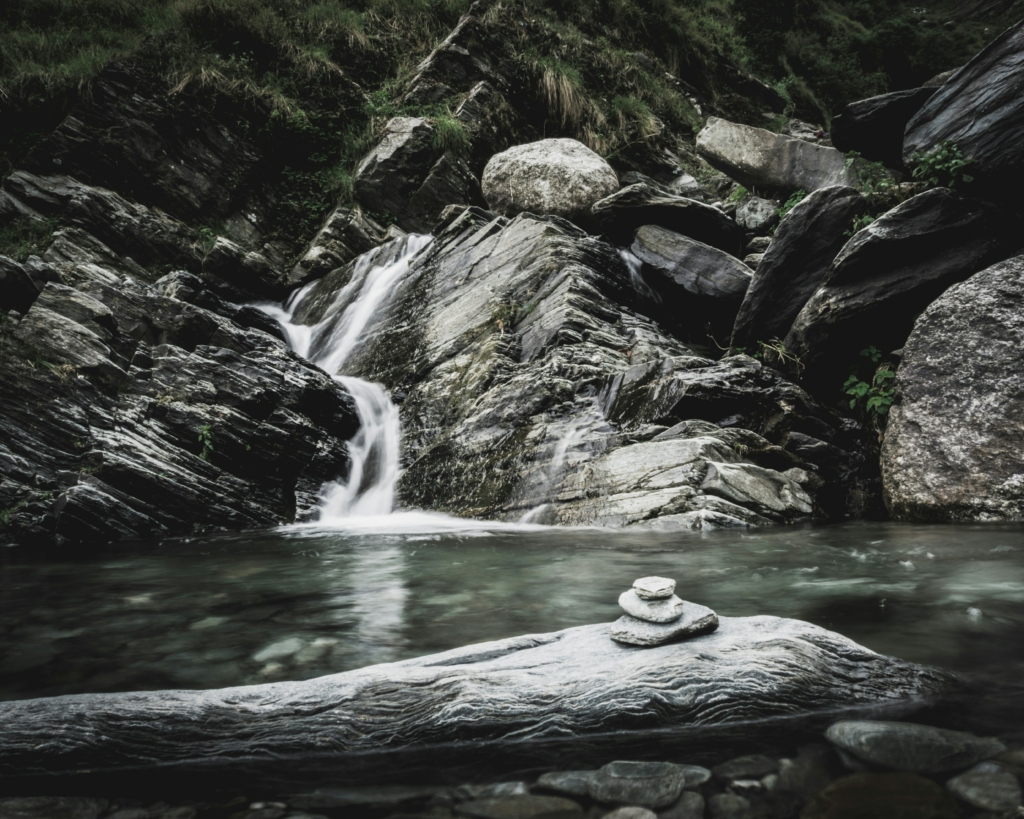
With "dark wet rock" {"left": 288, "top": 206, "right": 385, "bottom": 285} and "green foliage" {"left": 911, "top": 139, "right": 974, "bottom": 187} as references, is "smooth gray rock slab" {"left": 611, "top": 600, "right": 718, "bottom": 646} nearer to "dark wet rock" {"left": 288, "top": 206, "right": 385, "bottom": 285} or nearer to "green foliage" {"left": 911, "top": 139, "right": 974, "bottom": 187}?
"green foliage" {"left": 911, "top": 139, "right": 974, "bottom": 187}

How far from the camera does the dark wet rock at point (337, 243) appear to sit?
13.1 metres

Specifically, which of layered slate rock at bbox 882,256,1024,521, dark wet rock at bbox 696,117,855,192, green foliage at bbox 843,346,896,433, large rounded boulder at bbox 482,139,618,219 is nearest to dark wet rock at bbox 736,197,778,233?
dark wet rock at bbox 696,117,855,192

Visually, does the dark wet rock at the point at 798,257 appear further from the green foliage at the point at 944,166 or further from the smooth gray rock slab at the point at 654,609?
the smooth gray rock slab at the point at 654,609

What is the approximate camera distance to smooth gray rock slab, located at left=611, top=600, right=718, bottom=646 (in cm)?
223

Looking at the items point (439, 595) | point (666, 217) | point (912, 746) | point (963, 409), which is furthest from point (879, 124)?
point (912, 746)

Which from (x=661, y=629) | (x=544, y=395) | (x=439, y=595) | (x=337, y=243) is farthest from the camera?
(x=337, y=243)

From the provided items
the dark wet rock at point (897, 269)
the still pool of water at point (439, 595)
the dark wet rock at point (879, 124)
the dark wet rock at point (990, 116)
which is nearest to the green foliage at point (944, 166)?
the dark wet rock at point (990, 116)

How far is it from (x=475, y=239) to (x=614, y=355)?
408 cm

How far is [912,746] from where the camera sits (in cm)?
161

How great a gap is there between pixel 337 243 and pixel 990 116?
11.1 metres

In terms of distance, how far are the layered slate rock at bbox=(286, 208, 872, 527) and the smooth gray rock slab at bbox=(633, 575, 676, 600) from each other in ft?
10.4

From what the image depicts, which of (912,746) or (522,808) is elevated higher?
(912,746)

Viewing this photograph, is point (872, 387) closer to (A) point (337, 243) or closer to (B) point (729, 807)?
(B) point (729, 807)

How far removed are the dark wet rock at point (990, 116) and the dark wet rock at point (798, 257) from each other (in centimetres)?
93
